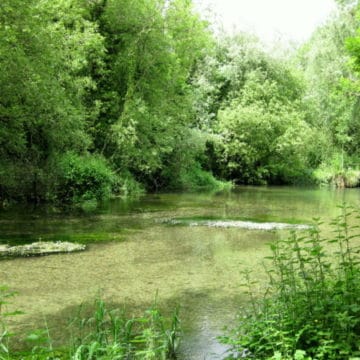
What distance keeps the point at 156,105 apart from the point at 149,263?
71.2 feet

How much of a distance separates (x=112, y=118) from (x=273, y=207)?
12.1 meters

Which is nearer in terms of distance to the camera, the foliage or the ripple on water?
the ripple on water

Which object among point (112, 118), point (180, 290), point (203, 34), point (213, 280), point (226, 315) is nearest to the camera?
point (226, 315)

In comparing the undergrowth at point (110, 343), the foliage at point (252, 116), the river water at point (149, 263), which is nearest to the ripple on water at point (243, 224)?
the river water at point (149, 263)

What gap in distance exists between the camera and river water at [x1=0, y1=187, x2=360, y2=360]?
7145mm

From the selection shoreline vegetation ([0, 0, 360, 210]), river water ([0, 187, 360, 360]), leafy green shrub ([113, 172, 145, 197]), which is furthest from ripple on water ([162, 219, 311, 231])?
leafy green shrub ([113, 172, 145, 197])

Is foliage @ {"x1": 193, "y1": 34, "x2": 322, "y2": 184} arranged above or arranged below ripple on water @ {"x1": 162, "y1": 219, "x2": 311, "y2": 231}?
above

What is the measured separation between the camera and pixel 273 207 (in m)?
22.0

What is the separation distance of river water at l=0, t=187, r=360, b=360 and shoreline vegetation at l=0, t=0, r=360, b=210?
373 cm

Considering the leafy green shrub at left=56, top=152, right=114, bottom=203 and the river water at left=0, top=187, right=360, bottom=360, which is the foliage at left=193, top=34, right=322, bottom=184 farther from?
the river water at left=0, top=187, right=360, bottom=360

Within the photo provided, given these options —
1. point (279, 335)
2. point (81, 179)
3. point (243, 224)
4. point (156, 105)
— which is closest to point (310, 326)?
point (279, 335)

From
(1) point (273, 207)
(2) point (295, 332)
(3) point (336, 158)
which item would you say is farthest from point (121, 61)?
(2) point (295, 332)

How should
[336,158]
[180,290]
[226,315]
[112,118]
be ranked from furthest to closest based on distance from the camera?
[336,158] < [112,118] < [180,290] < [226,315]

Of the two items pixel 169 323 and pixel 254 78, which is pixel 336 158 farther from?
pixel 169 323
